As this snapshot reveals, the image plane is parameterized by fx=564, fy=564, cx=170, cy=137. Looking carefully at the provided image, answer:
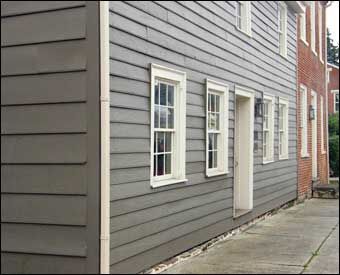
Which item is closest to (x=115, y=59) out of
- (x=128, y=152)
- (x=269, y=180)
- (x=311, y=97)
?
(x=128, y=152)

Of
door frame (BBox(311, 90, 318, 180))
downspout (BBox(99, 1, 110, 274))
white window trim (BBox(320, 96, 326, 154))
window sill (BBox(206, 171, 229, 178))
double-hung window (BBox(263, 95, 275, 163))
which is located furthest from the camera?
white window trim (BBox(320, 96, 326, 154))

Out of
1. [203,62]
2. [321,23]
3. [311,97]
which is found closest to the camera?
[203,62]

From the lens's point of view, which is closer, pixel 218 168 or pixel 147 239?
pixel 147 239

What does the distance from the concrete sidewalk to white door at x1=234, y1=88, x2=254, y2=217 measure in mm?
476

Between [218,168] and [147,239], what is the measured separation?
235 cm

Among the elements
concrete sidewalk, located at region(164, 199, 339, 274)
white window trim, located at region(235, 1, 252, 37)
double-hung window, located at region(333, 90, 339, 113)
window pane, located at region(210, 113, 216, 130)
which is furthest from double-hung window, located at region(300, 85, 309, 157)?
double-hung window, located at region(333, 90, 339, 113)

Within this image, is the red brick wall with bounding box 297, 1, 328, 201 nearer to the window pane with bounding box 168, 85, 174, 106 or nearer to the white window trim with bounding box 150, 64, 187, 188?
the white window trim with bounding box 150, 64, 187, 188

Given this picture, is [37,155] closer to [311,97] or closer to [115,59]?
[115,59]

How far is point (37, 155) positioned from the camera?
4641 millimetres

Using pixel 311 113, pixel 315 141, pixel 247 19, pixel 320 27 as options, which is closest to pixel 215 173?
pixel 247 19

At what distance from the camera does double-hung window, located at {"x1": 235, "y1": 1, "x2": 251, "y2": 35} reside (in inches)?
324

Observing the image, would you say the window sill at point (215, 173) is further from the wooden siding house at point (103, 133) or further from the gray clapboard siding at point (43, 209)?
the gray clapboard siding at point (43, 209)

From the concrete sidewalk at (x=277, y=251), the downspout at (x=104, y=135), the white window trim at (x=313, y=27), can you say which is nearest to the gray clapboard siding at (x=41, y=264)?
the downspout at (x=104, y=135)

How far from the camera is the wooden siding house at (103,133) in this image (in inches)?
177
